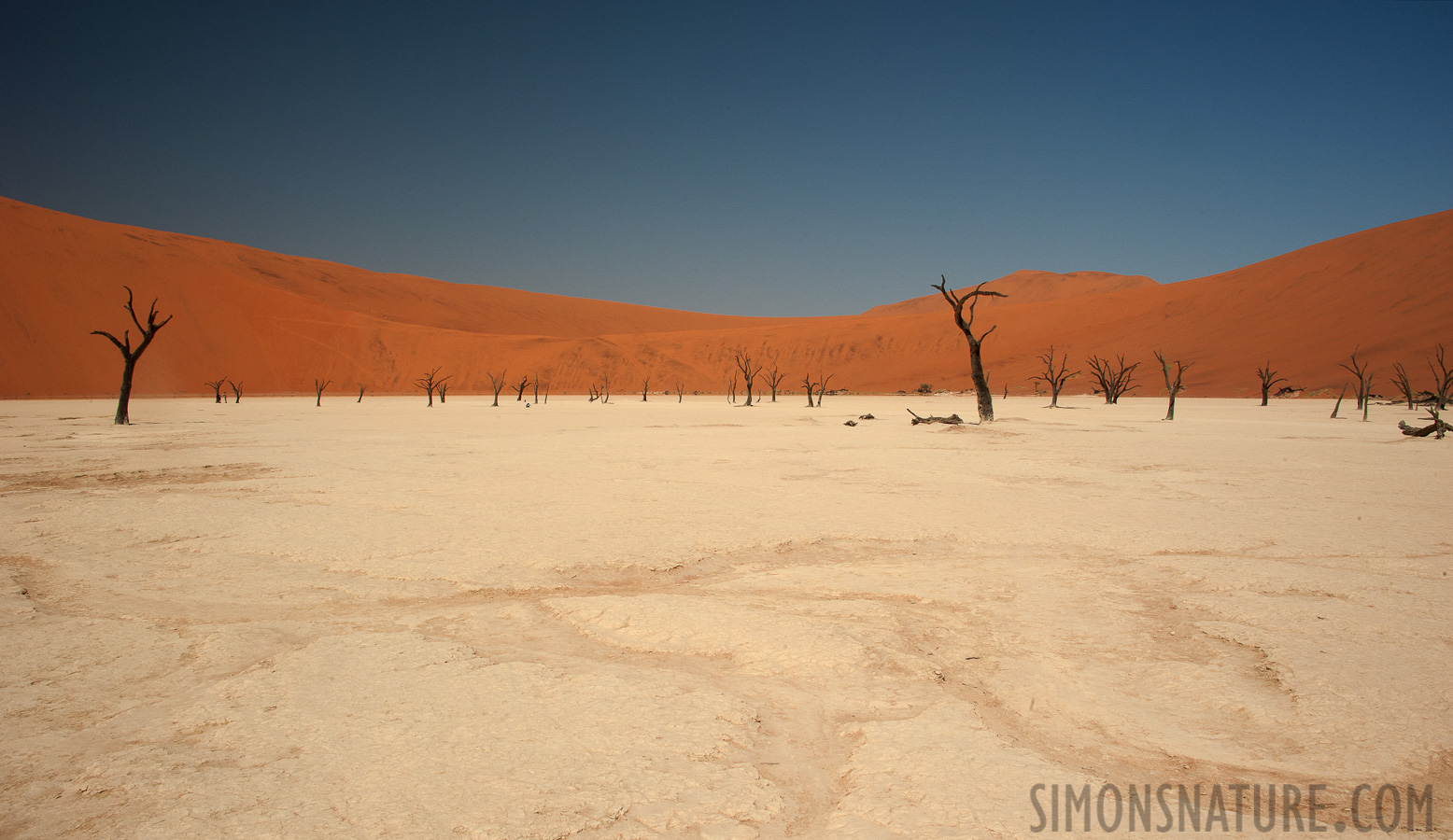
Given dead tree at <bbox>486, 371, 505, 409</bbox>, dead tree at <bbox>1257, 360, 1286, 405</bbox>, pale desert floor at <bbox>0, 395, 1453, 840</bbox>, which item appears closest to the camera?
pale desert floor at <bbox>0, 395, 1453, 840</bbox>

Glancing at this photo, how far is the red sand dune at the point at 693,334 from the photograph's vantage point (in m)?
45.8

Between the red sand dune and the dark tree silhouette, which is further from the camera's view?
the red sand dune

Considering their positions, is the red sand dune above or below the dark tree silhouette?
above

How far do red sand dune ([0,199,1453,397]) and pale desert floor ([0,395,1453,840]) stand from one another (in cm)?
4431

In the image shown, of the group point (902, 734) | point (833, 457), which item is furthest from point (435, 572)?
point (833, 457)

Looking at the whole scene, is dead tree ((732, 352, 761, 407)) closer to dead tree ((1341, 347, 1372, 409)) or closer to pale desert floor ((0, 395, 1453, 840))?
dead tree ((1341, 347, 1372, 409))

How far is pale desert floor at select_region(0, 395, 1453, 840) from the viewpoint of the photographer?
2230 mm

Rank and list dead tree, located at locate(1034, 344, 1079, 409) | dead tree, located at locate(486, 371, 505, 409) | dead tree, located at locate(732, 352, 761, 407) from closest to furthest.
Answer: dead tree, located at locate(1034, 344, 1079, 409) → dead tree, located at locate(732, 352, 761, 407) → dead tree, located at locate(486, 371, 505, 409)

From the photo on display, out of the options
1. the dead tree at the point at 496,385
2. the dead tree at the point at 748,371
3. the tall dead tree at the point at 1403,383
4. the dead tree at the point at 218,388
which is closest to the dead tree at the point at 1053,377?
the tall dead tree at the point at 1403,383

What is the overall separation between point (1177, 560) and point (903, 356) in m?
71.3

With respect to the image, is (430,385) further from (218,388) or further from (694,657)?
(694,657)

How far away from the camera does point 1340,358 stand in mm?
41812

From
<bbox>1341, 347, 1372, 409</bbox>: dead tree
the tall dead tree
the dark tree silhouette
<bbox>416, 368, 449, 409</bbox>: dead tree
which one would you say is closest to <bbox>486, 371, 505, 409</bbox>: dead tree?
the dark tree silhouette

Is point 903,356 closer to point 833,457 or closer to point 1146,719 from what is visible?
point 833,457
